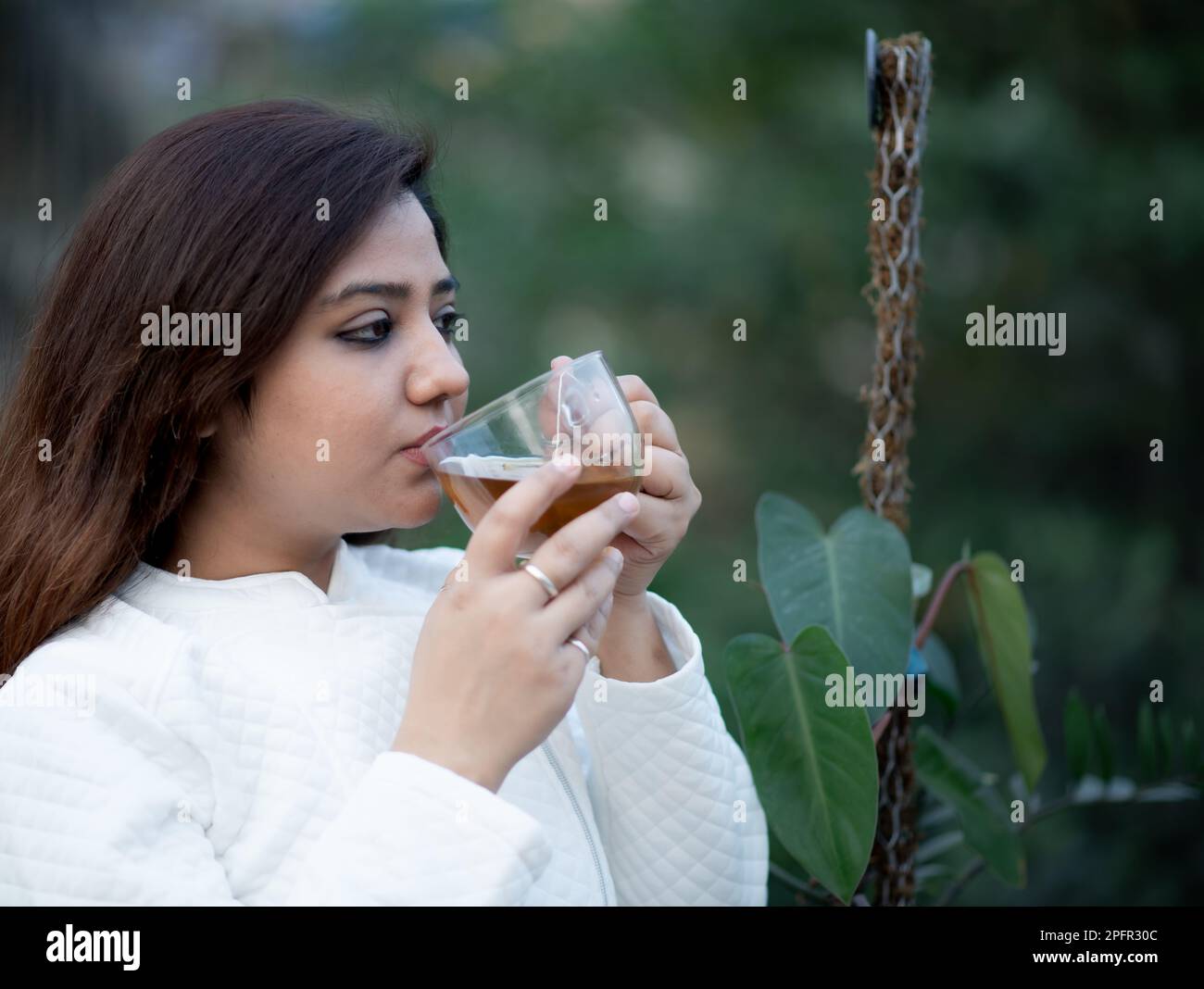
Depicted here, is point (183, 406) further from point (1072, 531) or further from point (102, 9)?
point (1072, 531)

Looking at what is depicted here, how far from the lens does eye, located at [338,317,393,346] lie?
87cm

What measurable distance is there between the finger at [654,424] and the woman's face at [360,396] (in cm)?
15

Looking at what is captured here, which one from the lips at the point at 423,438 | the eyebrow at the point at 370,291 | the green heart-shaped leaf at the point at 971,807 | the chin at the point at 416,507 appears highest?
the eyebrow at the point at 370,291

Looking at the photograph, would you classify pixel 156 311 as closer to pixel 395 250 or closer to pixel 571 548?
pixel 395 250

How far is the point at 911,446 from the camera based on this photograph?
2604mm

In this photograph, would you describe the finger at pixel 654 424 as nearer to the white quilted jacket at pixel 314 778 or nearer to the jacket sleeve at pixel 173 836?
the white quilted jacket at pixel 314 778

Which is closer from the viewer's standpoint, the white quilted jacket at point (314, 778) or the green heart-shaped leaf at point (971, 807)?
the white quilted jacket at point (314, 778)

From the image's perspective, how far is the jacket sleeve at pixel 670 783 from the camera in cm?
97

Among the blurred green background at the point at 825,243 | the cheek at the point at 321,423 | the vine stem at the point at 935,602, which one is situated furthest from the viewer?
the blurred green background at the point at 825,243

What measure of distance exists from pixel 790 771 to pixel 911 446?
5.86ft

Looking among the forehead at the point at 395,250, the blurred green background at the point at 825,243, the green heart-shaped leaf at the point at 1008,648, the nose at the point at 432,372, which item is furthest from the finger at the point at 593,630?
the blurred green background at the point at 825,243

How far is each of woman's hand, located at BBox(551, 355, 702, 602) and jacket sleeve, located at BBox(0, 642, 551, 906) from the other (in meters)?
0.29

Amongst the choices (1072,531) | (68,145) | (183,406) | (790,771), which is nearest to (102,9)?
(68,145)

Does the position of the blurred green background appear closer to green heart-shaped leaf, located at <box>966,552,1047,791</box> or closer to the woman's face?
green heart-shaped leaf, located at <box>966,552,1047,791</box>
